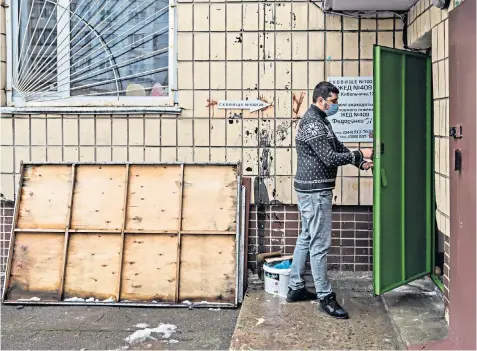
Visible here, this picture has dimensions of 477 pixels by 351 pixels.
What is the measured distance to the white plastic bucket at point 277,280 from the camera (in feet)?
16.9

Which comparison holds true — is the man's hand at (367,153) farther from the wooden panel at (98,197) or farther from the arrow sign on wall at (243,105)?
the wooden panel at (98,197)

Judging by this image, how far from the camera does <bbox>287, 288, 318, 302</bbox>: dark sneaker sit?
4980 millimetres

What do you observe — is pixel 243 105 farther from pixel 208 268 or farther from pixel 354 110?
pixel 208 268

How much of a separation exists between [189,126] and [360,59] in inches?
68.4

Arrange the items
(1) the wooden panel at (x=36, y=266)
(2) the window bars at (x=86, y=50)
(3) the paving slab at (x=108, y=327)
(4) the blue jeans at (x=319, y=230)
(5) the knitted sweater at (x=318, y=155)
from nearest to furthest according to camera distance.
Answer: (3) the paving slab at (x=108, y=327) < (5) the knitted sweater at (x=318, y=155) < (4) the blue jeans at (x=319, y=230) < (1) the wooden panel at (x=36, y=266) < (2) the window bars at (x=86, y=50)

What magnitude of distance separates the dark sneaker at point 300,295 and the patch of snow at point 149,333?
1027mm

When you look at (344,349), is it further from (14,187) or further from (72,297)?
(14,187)

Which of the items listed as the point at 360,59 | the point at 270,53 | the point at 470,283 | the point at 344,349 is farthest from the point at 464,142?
the point at 270,53

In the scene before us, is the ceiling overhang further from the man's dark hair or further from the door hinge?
the door hinge

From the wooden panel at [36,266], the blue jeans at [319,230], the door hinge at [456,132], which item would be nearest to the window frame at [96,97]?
the wooden panel at [36,266]

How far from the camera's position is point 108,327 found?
4.63 metres

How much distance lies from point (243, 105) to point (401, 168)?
1.62 meters

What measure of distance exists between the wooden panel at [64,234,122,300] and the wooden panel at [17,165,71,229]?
0.27 metres

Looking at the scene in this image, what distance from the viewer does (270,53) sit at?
18.3ft
